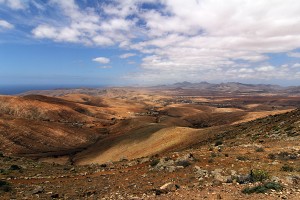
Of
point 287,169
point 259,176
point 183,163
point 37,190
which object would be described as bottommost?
point 37,190

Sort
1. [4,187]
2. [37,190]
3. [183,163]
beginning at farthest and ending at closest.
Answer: [183,163] < [4,187] < [37,190]

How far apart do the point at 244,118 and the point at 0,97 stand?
9040 cm

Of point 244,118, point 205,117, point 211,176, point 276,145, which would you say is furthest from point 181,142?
point 205,117

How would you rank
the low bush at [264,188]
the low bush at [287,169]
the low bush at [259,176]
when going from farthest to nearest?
1. the low bush at [287,169]
2. the low bush at [259,176]
3. the low bush at [264,188]

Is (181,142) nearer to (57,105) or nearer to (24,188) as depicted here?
(24,188)

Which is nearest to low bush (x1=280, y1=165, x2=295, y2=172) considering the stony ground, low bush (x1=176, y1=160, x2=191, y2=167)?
the stony ground

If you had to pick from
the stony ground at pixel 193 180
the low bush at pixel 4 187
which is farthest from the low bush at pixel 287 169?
the low bush at pixel 4 187

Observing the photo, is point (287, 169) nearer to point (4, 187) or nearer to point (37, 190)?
point (37, 190)

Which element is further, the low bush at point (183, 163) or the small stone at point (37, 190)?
the low bush at point (183, 163)

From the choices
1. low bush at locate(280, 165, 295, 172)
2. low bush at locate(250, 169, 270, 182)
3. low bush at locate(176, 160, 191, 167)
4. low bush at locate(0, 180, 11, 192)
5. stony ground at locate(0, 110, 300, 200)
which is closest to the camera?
stony ground at locate(0, 110, 300, 200)

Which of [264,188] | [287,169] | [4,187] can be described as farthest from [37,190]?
[287,169]

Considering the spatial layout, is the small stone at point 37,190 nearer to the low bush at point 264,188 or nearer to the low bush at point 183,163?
the low bush at point 183,163

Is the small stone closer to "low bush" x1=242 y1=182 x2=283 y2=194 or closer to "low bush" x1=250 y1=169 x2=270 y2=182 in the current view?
"low bush" x1=242 y1=182 x2=283 y2=194

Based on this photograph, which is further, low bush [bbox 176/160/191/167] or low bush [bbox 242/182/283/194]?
low bush [bbox 176/160/191/167]
